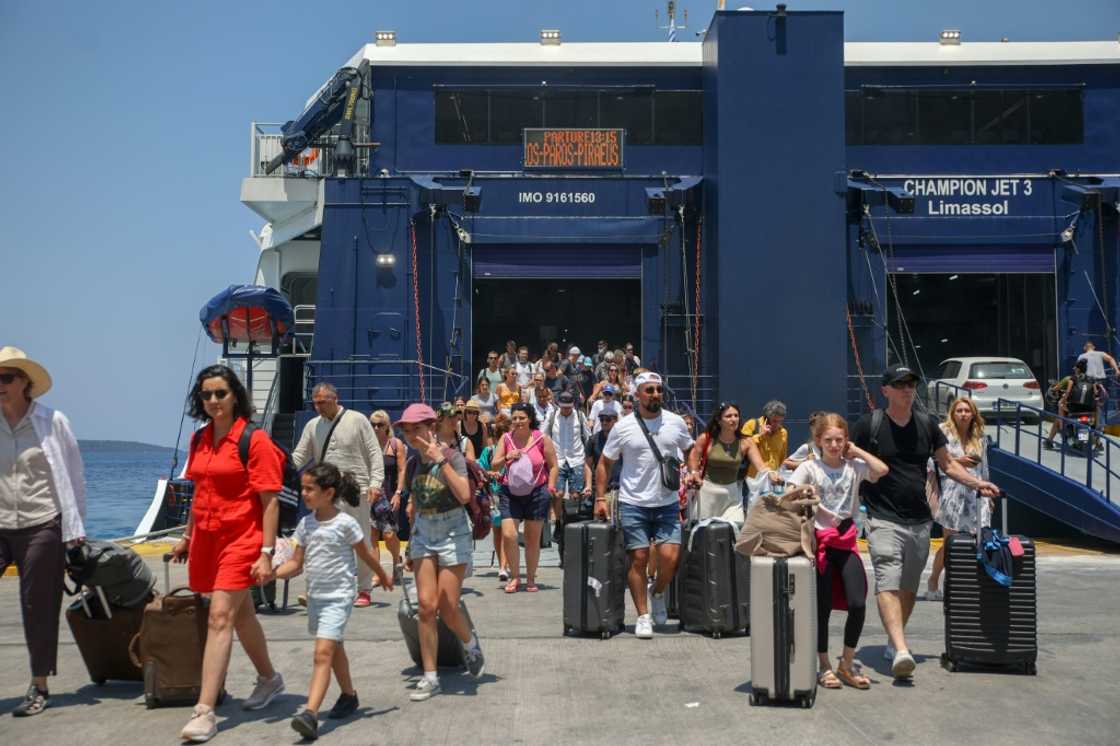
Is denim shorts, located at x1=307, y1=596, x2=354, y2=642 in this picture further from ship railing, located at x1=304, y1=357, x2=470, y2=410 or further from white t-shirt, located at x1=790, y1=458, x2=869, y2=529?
ship railing, located at x1=304, y1=357, x2=470, y2=410

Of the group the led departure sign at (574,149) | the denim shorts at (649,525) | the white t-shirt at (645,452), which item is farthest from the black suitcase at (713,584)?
the led departure sign at (574,149)

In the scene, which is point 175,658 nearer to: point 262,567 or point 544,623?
point 262,567

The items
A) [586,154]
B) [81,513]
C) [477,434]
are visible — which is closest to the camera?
[81,513]

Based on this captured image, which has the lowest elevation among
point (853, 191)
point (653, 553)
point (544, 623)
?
point (544, 623)

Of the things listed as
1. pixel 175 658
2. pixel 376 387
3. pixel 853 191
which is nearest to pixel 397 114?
pixel 376 387

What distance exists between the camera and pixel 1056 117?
22359 mm

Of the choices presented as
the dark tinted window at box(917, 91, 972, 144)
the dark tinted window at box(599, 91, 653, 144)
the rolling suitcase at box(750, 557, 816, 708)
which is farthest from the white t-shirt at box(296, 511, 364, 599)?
the dark tinted window at box(917, 91, 972, 144)

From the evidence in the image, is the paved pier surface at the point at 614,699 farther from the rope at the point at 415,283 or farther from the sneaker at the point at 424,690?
the rope at the point at 415,283

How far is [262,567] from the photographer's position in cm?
590

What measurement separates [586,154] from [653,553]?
45.2ft

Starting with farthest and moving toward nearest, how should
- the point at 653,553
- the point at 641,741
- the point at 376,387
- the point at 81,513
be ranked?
1. the point at 376,387
2. the point at 653,553
3. the point at 81,513
4. the point at 641,741

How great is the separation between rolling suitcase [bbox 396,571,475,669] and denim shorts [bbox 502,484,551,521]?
3.08 meters

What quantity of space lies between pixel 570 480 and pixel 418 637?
577cm

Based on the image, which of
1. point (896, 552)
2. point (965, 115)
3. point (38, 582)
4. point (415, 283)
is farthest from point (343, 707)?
point (965, 115)
